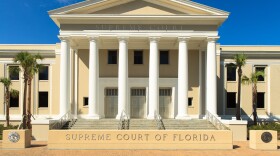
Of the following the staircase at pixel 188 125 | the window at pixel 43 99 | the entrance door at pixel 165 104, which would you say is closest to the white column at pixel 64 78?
the window at pixel 43 99

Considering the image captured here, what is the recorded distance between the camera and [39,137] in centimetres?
2483

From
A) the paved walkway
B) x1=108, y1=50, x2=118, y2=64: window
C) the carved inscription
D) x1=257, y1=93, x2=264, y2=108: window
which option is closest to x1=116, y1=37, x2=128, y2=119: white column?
x1=108, y1=50, x2=118, y2=64: window

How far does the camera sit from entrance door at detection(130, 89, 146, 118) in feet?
109

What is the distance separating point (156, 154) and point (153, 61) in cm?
1175

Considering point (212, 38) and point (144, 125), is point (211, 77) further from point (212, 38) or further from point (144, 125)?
point (144, 125)

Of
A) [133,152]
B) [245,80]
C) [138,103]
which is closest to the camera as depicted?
[133,152]

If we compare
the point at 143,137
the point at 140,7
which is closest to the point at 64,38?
the point at 140,7

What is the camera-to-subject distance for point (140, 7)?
29.6 metres

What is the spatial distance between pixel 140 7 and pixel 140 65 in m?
6.16

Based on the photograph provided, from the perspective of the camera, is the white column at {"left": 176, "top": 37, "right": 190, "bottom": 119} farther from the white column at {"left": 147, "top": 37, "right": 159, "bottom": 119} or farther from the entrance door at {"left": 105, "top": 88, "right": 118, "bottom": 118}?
the entrance door at {"left": 105, "top": 88, "right": 118, "bottom": 118}

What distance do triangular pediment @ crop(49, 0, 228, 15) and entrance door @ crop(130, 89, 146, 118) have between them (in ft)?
26.1

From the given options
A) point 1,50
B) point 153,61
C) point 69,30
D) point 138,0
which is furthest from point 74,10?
point 1,50

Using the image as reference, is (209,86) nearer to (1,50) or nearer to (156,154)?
(156,154)

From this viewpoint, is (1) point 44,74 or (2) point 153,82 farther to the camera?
(1) point 44,74
